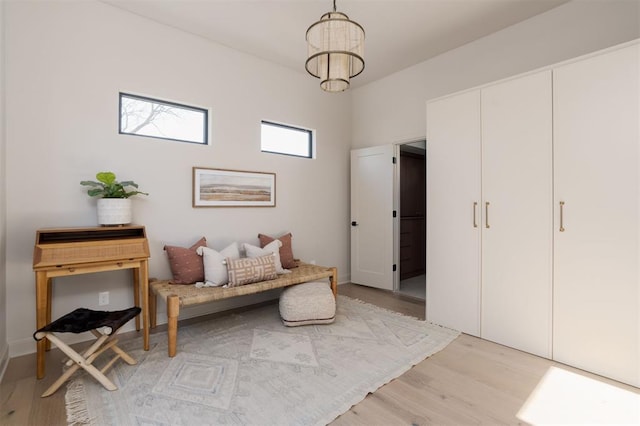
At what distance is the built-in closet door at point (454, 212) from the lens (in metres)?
2.95

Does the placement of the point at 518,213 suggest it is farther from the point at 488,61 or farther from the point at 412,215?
the point at 412,215

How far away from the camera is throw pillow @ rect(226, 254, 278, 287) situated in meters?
3.00

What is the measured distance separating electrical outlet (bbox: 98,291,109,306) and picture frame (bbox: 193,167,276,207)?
118cm

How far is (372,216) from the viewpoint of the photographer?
4672 millimetres

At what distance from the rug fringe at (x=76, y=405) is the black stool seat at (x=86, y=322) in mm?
380

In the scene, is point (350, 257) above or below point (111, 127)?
below

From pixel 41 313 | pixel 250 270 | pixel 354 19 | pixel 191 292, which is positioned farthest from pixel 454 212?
pixel 41 313

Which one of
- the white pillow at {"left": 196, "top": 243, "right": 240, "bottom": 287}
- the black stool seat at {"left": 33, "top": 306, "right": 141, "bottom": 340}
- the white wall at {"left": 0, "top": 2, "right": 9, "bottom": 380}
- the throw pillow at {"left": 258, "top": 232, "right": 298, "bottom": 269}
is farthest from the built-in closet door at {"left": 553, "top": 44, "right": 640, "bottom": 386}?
the white wall at {"left": 0, "top": 2, "right": 9, "bottom": 380}

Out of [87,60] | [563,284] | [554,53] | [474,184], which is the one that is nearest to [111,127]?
[87,60]

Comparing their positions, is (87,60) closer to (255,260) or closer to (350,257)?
(255,260)

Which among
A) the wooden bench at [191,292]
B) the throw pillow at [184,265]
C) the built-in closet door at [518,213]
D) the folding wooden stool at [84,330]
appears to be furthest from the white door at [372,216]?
the folding wooden stool at [84,330]

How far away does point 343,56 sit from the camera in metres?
2.20

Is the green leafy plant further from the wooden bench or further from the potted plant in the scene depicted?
the wooden bench

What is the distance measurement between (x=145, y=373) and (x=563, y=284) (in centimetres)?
321
